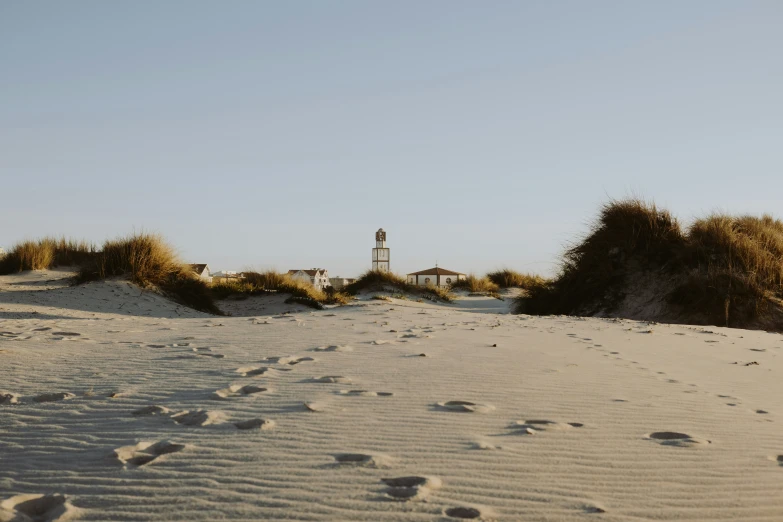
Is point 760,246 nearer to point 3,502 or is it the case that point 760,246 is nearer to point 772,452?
point 772,452

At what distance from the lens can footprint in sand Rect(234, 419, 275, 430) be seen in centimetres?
301

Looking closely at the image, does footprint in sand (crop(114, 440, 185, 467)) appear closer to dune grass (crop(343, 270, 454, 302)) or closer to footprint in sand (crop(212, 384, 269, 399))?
footprint in sand (crop(212, 384, 269, 399))

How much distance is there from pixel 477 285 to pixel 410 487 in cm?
2189

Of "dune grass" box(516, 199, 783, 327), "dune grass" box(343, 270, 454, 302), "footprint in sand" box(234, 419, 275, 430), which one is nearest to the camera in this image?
"footprint in sand" box(234, 419, 275, 430)

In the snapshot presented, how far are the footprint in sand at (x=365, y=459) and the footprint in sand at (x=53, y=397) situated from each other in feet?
6.56

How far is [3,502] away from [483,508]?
1.67m

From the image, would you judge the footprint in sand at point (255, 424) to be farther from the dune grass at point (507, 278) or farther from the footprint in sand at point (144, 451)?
the dune grass at point (507, 278)

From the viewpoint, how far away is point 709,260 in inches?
452

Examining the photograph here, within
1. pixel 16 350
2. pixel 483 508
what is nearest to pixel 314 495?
pixel 483 508

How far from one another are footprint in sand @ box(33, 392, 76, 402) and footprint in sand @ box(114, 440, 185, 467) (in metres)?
1.25

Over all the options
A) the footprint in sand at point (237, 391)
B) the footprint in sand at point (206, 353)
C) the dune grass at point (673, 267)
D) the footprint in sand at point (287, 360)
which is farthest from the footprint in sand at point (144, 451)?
the dune grass at point (673, 267)

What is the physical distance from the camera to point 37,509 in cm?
216

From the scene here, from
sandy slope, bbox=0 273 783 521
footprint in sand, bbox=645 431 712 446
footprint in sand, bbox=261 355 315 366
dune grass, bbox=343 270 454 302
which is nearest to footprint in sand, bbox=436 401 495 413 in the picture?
sandy slope, bbox=0 273 783 521

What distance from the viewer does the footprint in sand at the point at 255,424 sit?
3.01 metres
